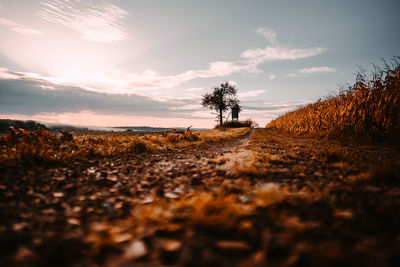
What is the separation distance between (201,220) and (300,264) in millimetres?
775

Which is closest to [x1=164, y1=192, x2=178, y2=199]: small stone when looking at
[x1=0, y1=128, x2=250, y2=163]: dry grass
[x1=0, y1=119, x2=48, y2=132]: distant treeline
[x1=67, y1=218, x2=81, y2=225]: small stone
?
[x1=67, y1=218, x2=81, y2=225]: small stone

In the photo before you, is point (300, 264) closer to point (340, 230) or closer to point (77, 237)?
point (340, 230)

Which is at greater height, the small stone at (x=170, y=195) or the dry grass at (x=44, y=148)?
the dry grass at (x=44, y=148)

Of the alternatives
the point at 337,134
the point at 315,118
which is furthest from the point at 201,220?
the point at 315,118

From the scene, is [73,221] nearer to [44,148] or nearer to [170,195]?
[170,195]

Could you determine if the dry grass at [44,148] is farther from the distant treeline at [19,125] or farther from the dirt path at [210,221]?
the dirt path at [210,221]

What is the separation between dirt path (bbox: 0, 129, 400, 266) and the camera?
1.20 meters

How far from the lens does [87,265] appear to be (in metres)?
1.21

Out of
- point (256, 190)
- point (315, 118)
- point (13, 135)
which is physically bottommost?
point (256, 190)

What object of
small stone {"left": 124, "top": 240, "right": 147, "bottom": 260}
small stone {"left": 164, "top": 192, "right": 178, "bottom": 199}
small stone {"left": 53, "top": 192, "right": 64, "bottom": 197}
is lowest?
small stone {"left": 53, "top": 192, "right": 64, "bottom": 197}

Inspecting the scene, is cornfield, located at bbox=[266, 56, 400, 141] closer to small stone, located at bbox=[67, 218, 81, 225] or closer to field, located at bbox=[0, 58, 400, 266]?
field, located at bbox=[0, 58, 400, 266]

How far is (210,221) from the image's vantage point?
1.52 metres

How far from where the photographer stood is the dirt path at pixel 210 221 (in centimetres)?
120

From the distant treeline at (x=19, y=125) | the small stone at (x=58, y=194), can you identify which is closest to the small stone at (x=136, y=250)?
the small stone at (x=58, y=194)
